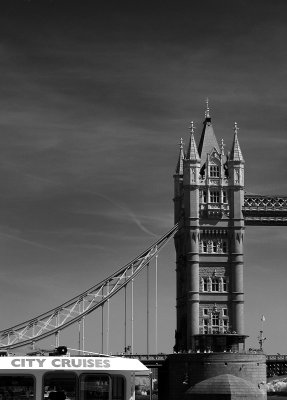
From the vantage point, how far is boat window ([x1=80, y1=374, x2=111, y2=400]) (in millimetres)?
36938

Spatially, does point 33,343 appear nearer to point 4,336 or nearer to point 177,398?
point 4,336

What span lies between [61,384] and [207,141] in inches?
4501

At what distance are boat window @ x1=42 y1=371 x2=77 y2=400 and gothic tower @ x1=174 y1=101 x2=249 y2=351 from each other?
101076 mm

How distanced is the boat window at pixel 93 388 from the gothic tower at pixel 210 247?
330 feet

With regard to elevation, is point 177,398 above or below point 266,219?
below

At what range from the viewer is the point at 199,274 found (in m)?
141

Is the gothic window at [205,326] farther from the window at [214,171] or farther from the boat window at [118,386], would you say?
the boat window at [118,386]

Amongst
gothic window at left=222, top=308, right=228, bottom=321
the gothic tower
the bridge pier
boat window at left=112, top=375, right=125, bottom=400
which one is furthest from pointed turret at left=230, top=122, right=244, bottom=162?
boat window at left=112, top=375, right=125, bottom=400

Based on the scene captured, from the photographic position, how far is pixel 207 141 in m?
149

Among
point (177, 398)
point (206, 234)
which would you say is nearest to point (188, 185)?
point (206, 234)

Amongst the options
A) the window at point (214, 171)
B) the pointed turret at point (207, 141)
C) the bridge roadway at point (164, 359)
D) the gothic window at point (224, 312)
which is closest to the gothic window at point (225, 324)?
the gothic window at point (224, 312)

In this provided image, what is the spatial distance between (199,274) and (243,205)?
1299 centimetres

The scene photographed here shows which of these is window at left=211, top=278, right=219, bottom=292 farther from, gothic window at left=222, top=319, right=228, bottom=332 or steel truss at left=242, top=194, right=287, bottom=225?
steel truss at left=242, top=194, right=287, bottom=225

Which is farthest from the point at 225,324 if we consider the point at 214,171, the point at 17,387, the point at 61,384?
the point at 17,387
